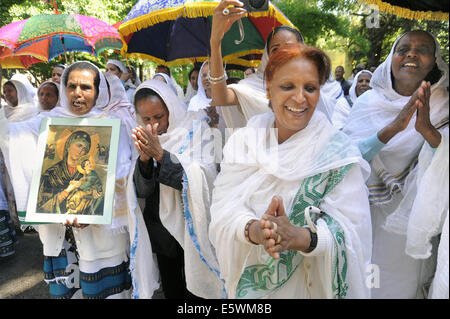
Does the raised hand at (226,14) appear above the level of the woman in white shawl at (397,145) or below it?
above

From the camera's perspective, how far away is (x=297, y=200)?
1514 millimetres

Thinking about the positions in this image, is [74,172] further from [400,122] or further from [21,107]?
[21,107]

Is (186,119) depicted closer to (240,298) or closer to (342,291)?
(240,298)

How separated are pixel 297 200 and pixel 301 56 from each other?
28.7 inches

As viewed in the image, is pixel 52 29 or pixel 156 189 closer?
pixel 156 189

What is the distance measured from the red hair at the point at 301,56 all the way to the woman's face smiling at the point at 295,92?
19 mm

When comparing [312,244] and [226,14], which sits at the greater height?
[226,14]

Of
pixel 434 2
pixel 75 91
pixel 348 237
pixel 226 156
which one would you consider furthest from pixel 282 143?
pixel 75 91

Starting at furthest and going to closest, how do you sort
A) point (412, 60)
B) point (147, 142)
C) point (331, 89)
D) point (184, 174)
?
point (331, 89) → point (184, 174) → point (147, 142) → point (412, 60)

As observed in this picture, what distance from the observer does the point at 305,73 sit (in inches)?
60.6

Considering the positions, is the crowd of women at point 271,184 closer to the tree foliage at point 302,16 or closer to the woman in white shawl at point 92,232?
the woman in white shawl at point 92,232

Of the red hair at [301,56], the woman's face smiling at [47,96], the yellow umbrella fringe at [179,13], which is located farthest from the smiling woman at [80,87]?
the woman's face smiling at [47,96]

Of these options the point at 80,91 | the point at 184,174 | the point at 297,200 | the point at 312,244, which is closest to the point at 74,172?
the point at 80,91

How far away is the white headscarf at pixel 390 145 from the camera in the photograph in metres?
1.72
